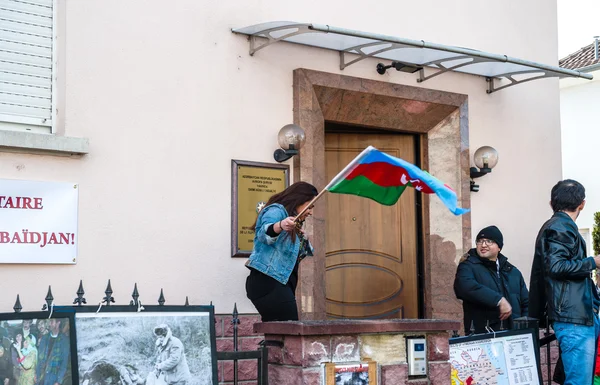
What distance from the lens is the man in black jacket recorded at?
21.3ft

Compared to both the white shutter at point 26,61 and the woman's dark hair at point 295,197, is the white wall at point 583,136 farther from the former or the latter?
the white shutter at point 26,61

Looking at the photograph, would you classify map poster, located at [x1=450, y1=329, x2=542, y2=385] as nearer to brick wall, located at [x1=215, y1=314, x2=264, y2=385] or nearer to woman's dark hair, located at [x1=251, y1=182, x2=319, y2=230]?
woman's dark hair, located at [x1=251, y1=182, x2=319, y2=230]

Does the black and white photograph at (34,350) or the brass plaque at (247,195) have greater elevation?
the brass plaque at (247,195)

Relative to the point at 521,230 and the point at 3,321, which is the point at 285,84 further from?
the point at 3,321

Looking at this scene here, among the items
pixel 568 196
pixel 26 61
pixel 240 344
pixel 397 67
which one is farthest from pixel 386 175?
pixel 397 67

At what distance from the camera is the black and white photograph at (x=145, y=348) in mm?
4672

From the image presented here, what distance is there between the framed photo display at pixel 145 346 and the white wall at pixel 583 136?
19250 mm

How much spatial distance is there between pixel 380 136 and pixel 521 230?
1712mm

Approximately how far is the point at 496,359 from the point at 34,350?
3.33 meters

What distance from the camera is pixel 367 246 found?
29.5 feet

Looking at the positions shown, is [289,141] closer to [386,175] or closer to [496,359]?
[386,175]

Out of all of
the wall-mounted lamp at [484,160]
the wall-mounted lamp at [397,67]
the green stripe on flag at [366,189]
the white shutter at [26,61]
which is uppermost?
the wall-mounted lamp at [397,67]

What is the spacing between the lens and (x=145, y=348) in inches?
191

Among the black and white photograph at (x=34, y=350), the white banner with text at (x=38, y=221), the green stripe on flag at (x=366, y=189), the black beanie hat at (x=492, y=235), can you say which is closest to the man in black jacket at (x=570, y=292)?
the black beanie hat at (x=492, y=235)
